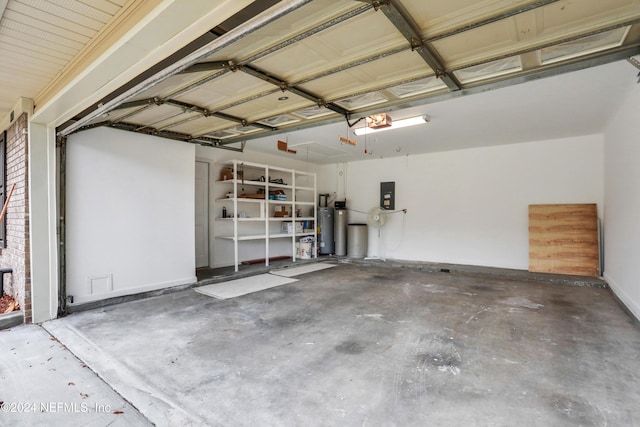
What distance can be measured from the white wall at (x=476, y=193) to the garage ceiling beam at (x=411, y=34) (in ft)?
14.8

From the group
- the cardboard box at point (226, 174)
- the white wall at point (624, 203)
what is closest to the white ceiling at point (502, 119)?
the white wall at point (624, 203)

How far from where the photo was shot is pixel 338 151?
22.7 ft

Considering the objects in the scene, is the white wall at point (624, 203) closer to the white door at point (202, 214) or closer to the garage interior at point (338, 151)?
the garage interior at point (338, 151)

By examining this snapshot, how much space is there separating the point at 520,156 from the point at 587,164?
1062 mm

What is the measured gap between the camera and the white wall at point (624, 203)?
344cm

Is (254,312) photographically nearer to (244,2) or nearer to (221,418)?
(221,418)

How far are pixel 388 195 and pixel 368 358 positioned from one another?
568cm

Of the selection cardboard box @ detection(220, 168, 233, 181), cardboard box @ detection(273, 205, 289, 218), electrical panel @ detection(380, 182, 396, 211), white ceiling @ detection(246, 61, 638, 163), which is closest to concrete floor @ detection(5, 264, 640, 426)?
white ceiling @ detection(246, 61, 638, 163)

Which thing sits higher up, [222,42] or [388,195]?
[222,42]

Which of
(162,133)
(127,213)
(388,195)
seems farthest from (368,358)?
(388,195)

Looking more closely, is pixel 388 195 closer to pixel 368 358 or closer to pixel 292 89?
pixel 292 89

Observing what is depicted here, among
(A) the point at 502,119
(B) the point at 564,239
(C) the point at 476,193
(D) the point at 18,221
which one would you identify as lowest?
(B) the point at 564,239

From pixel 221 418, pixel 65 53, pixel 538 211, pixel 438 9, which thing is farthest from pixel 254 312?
pixel 538 211

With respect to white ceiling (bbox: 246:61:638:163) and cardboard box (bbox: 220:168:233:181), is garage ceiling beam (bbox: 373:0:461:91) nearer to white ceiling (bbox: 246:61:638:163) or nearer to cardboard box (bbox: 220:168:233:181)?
white ceiling (bbox: 246:61:638:163)
